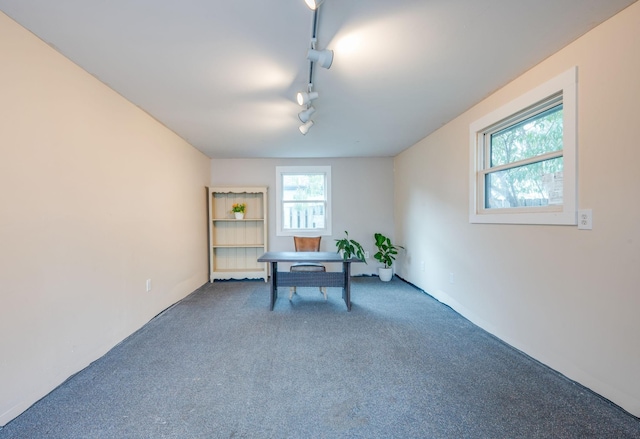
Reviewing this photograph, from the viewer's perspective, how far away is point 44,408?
1.52 metres

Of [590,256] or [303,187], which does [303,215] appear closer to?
[303,187]

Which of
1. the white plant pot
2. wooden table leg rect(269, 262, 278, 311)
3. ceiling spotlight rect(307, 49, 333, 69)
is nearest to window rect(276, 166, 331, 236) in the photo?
the white plant pot

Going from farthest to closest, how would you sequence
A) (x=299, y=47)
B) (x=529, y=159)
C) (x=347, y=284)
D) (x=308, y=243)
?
(x=308, y=243)
(x=347, y=284)
(x=529, y=159)
(x=299, y=47)

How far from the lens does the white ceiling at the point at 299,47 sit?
1.41 metres

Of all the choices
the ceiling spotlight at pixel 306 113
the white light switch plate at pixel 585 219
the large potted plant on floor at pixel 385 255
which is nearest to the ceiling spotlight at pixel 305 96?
the ceiling spotlight at pixel 306 113

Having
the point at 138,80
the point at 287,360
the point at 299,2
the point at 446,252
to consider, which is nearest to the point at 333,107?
the point at 299,2

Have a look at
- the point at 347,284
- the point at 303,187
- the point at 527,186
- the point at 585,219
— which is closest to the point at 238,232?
the point at 303,187

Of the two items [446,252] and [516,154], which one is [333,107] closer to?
[516,154]

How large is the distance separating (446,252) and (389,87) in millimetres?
2002

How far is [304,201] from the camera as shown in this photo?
482cm

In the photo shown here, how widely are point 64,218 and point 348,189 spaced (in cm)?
383

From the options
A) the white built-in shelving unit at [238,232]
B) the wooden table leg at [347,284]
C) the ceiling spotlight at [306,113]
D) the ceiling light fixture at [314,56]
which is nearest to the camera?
the ceiling light fixture at [314,56]

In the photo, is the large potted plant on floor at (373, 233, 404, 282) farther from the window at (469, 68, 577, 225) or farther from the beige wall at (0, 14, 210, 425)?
the beige wall at (0, 14, 210, 425)

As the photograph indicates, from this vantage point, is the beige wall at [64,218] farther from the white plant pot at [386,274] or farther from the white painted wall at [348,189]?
the white plant pot at [386,274]
